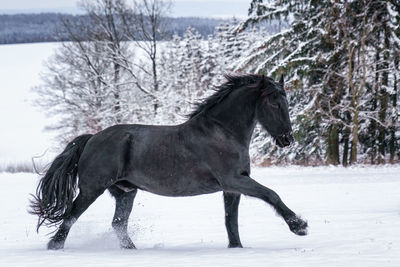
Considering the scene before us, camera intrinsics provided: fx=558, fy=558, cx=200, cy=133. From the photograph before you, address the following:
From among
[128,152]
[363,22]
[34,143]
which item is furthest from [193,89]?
[128,152]

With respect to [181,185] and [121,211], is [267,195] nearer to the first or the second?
[181,185]

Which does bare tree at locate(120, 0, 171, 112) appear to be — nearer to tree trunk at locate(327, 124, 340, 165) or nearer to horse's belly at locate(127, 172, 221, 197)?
tree trunk at locate(327, 124, 340, 165)

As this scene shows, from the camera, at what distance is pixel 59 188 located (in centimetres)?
718

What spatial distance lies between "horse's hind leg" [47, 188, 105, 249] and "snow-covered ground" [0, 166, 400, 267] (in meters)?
0.16

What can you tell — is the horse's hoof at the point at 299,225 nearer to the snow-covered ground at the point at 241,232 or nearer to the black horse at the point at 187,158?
the black horse at the point at 187,158

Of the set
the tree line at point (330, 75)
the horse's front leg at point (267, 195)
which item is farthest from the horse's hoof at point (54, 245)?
the tree line at point (330, 75)

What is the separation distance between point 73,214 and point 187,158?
1699 millimetres

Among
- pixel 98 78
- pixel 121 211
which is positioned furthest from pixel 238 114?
pixel 98 78

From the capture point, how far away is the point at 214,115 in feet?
22.4

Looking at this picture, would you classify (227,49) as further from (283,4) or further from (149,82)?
(283,4)

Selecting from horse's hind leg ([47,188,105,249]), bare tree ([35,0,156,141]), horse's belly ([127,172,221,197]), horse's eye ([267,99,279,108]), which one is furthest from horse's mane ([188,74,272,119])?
bare tree ([35,0,156,141])

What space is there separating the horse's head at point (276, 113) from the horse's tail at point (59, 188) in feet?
8.12

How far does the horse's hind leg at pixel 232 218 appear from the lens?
6781mm

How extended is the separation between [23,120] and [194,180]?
55.6 metres
